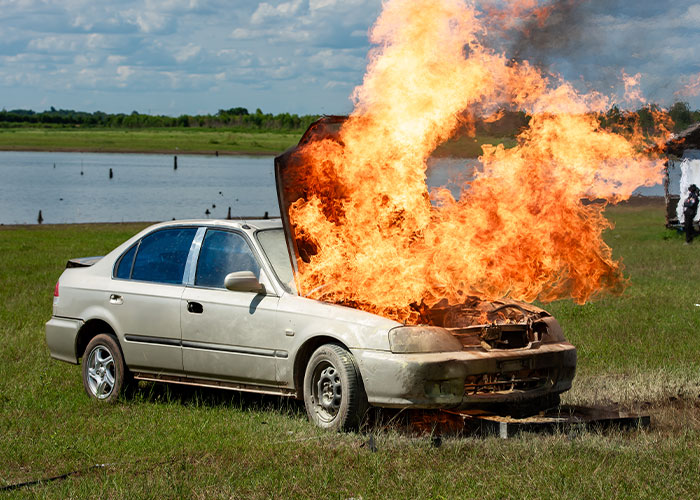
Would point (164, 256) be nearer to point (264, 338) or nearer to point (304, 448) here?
point (264, 338)

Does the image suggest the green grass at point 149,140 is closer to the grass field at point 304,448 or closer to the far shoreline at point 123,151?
the far shoreline at point 123,151

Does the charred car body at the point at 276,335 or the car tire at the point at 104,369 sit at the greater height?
the charred car body at the point at 276,335

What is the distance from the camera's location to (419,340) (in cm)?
764

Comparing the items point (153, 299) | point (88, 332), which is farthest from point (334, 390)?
point (88, 332)

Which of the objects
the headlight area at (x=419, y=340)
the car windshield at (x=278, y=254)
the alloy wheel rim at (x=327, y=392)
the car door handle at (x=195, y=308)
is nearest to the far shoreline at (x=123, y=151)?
the car windshield at (x=278, y=254)

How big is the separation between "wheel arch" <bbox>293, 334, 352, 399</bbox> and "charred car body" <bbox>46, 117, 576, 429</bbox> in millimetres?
12

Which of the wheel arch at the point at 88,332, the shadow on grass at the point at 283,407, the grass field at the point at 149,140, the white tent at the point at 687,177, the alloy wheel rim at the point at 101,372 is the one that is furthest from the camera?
the grass field at the point at 149,140

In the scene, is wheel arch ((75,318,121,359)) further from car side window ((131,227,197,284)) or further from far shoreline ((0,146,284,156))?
far shoreline ((0,146,284,156))

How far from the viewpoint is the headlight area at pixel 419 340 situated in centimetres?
760

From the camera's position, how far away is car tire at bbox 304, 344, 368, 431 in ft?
25.4

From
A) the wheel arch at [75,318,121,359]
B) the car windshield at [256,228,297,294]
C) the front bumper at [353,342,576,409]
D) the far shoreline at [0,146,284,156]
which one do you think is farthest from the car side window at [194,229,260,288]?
the far shoreline at [0,146,284,156]

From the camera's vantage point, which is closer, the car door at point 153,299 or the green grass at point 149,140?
the car door at point 153,299

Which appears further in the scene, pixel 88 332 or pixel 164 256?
pixel 88 332

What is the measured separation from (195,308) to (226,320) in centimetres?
39
